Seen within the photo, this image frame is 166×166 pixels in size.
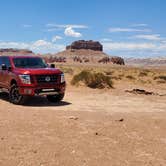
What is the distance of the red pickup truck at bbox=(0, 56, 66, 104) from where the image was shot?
14.2 meters

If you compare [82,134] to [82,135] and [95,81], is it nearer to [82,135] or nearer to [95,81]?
[82,135]

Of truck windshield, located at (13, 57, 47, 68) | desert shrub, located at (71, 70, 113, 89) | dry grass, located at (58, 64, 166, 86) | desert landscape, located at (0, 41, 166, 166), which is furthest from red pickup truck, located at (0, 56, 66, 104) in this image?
dry grass, located at (58, 64, 166, 86)

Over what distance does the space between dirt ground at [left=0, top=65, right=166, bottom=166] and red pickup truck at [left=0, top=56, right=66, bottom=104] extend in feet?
1.87

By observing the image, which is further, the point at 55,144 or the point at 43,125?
the point at 43,125

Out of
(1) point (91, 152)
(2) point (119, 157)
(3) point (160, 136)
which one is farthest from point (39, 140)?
(3) point (160, 136)

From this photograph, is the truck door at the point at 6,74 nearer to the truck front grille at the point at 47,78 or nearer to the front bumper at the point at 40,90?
the front bumper at the point at 40,90

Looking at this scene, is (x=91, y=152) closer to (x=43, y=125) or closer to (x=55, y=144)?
(x=55, y=144)

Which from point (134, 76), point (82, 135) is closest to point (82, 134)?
point (82, 135)

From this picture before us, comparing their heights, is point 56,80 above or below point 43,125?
above

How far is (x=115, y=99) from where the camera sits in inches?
672

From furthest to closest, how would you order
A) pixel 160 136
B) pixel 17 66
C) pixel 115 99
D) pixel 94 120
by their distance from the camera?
1. pixel 115 99
2. pixel 17 66
3. pixel 94 120
4. pixel 160 136

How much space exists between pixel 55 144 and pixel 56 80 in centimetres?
686

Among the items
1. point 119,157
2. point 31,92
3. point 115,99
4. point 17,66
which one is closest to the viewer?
point 119,157

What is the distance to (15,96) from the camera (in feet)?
48.4
